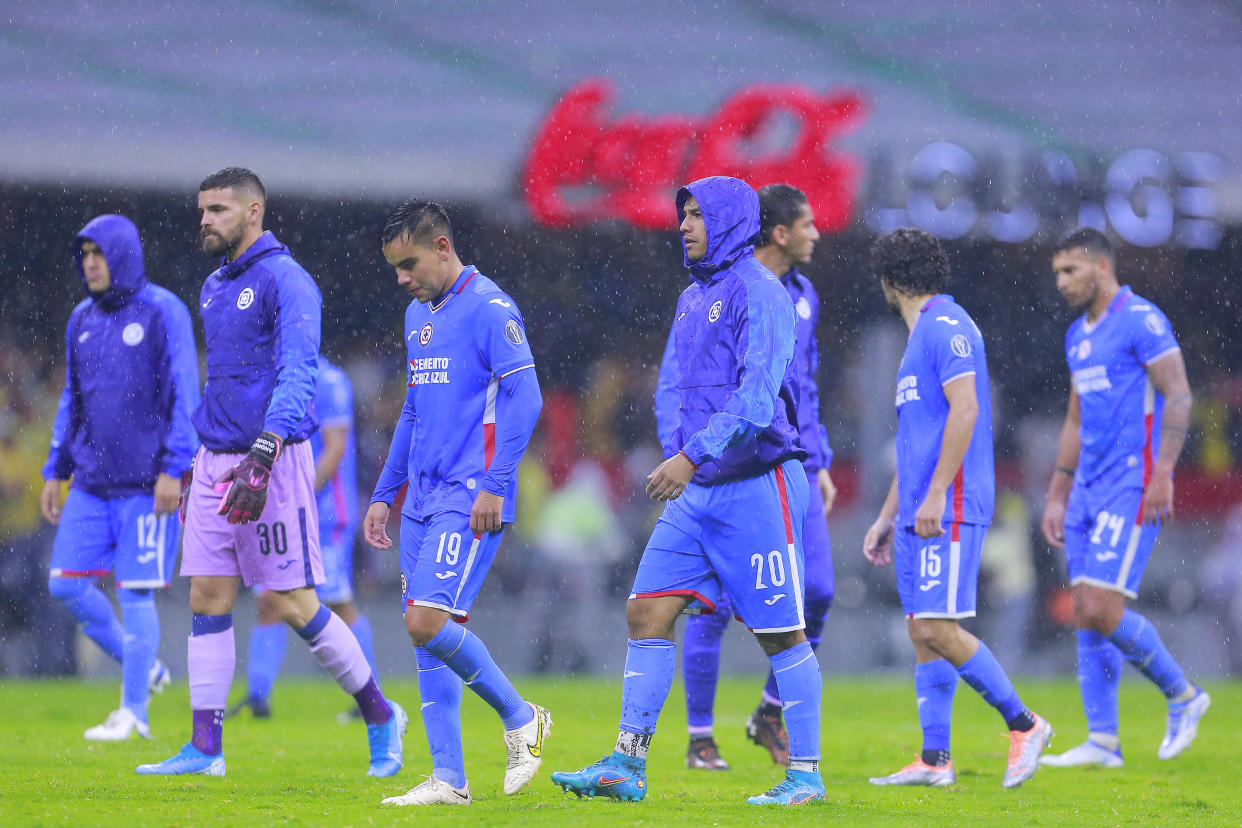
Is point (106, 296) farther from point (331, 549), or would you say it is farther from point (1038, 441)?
point (1038, 441)

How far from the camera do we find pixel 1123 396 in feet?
24.7

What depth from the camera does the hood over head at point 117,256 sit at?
7.42 meters

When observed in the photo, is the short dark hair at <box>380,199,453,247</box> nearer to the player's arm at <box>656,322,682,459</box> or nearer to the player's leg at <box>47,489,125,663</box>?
the player's arm at <box>656,322,682,459</box>

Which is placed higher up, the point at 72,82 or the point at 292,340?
the point at 72,82

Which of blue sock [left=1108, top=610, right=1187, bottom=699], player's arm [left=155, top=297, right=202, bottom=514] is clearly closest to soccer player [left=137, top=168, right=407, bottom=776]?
player's arm [left=155, top=297, right=202, bottom=514]

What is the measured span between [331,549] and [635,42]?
14.0 meters

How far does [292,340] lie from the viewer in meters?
5.77

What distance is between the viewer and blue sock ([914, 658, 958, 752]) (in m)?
6.32

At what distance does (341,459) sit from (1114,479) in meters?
4.66

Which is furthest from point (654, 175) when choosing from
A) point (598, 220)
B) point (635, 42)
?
point (635, 42)

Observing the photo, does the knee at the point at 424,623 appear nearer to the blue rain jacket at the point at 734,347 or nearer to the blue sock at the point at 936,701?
the blue rain jacket at the point at 734,347

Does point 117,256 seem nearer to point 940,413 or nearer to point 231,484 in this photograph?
point 231,484

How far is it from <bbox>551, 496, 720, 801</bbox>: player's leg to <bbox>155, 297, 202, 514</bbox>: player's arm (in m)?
2.97

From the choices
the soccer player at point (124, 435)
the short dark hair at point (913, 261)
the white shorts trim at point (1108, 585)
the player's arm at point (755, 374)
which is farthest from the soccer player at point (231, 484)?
the white shorts trim at point (1108, 585)
